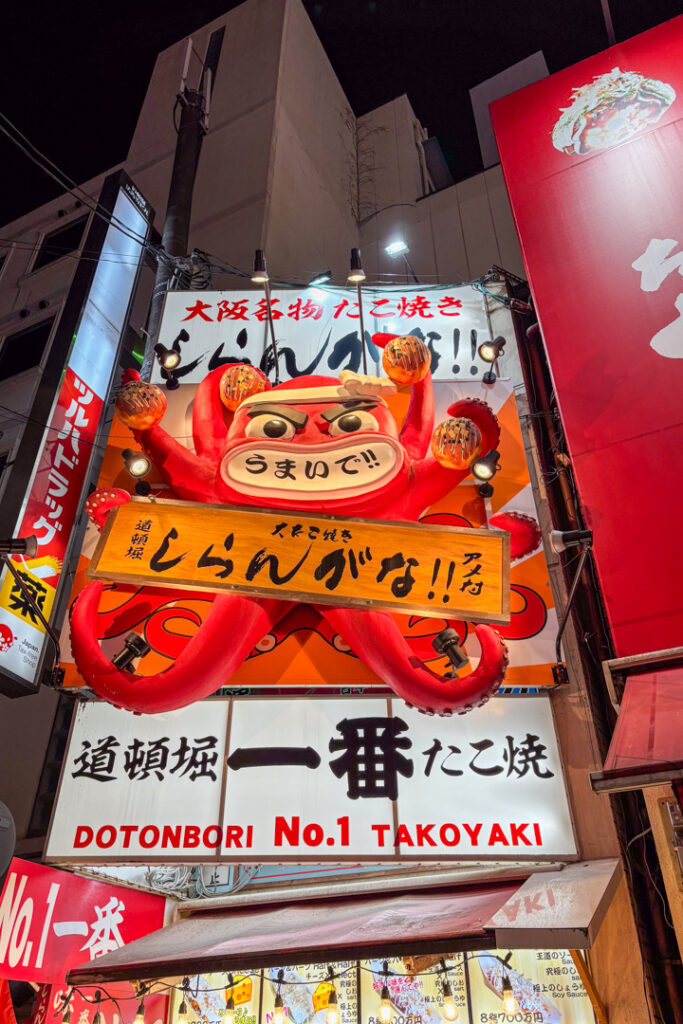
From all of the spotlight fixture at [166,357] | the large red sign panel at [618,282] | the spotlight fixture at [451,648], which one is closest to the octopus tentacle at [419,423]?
the large red sign panel at [618,282]

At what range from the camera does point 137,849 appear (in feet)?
20.0

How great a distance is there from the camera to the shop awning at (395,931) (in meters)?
5.30

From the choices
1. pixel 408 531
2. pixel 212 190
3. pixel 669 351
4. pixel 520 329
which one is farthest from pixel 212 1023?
pixel 212 190

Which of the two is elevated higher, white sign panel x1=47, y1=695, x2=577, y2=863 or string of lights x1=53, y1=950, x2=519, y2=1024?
white sign panel x1=47, y1=695, x2=577, y2=863

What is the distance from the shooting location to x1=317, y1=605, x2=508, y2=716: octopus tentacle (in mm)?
5320

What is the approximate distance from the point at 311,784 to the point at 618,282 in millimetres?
6411

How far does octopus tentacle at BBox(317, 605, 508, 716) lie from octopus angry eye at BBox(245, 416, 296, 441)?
180cm

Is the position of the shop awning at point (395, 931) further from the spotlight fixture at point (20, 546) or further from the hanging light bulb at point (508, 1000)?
the spotlight fixture at point (20, 546)

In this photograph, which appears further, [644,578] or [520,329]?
[520,329]

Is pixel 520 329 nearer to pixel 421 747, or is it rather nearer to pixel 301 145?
pixel 421 747

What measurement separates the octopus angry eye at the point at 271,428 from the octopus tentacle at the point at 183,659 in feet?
5.39

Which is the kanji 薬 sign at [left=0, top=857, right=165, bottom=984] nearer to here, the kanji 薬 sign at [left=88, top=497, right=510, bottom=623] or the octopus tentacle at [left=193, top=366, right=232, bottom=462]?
the kanji 薬 sign at [left=88, top=497, right=510, bottom=623]

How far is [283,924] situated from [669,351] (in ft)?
24.3

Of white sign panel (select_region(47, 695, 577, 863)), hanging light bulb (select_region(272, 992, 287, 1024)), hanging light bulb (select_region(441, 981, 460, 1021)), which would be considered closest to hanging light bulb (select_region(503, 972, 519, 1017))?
hanging light bulb (select_region(441, 981, 460, 1021))
